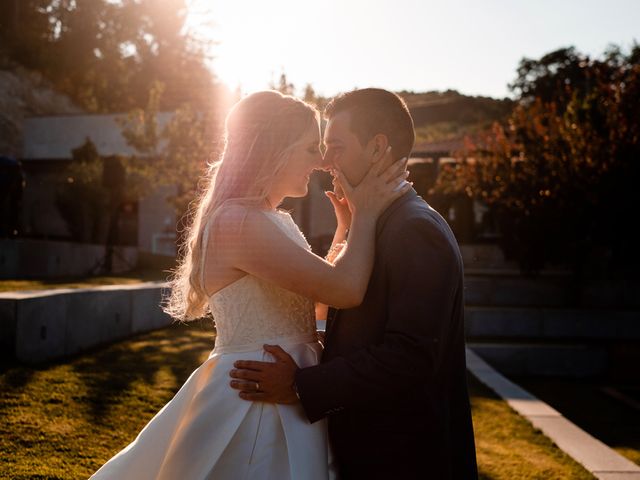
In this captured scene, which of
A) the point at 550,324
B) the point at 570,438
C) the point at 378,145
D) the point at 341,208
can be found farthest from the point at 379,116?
the point at 550,324

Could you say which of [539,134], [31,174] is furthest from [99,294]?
[31,174]

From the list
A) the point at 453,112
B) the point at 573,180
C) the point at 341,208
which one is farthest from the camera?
the point at 453,112

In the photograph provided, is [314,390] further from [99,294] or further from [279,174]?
[99,294]

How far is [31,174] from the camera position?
34531 millimetres

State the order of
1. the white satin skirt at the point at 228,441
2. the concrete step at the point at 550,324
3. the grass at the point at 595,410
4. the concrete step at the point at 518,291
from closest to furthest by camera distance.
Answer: the white satin skirt at the point at 228,441 < the grass at the point at 595,410 < the concrete step at the point at 550,324 < the concrete step at the point at 518,291

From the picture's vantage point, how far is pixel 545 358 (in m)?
13.4

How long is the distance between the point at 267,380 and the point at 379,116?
1031 mm

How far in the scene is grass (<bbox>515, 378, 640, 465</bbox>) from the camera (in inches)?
339

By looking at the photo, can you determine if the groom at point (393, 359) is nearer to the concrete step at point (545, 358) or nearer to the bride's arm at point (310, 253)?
the bride's arm at point (310, 253)

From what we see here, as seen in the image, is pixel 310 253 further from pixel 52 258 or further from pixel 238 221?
pixel 52 258

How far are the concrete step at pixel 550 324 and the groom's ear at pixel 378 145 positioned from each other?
496 inches

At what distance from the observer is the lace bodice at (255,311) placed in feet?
8.92

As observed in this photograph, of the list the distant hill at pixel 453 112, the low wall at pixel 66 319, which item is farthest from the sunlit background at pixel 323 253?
the distant hill at pixel 453 112

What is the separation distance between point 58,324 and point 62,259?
39.5 ft
